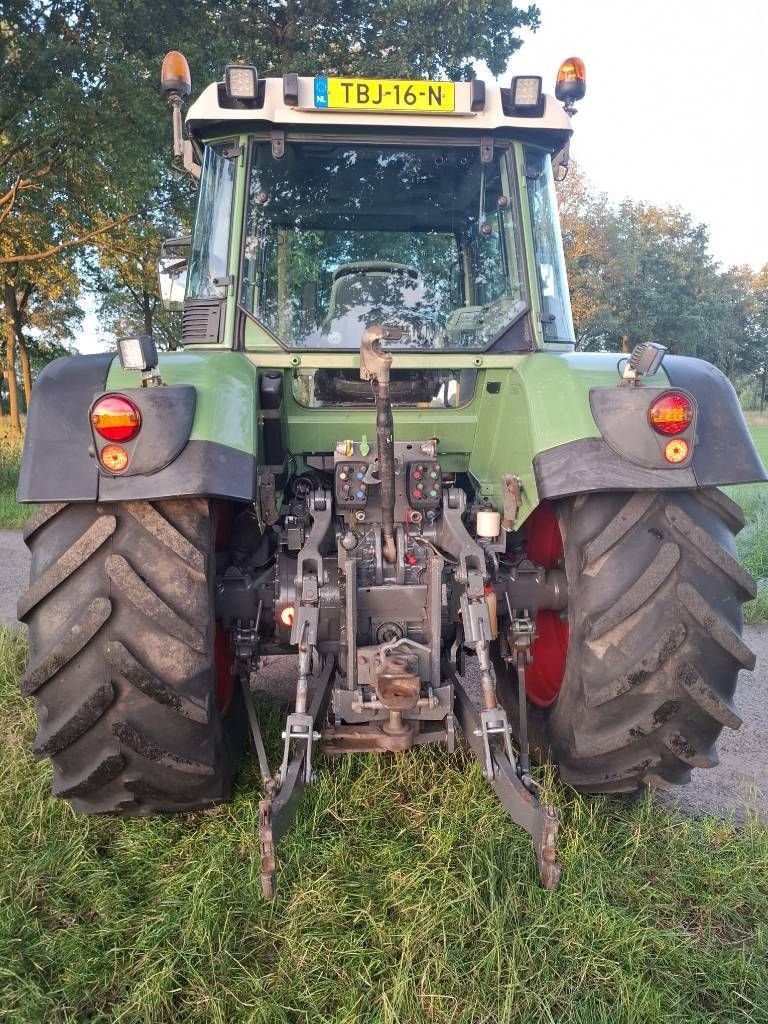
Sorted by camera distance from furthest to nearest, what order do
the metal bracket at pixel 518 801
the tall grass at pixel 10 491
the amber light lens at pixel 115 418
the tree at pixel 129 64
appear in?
the tall grass at pixel 10 491, the tree at pixel 129 64, the amber light lens at pixel 115 418, the metal bracket at pixel 518 801

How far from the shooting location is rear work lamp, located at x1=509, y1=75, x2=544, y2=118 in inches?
113

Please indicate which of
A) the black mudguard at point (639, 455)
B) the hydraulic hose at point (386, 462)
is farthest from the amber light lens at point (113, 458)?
the black mudguard at point (639, 455)

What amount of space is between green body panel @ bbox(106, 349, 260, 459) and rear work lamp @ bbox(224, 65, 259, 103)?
104 centimetres

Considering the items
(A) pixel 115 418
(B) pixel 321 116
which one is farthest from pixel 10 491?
(A) pixel 115 418

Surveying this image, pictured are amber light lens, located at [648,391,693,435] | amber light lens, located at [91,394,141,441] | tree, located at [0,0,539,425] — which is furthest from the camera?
tree, located at [0,0,539,425]

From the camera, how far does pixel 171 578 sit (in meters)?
2.17

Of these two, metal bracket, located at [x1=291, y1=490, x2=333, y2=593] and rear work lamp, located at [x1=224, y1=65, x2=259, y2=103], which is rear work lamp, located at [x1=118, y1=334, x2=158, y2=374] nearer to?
metal bracket, located at [x1=291, y1=490, x2=333, y2=593]

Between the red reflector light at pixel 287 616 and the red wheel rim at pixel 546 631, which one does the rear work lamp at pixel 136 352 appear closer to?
the red reflector light at pixel 287 616

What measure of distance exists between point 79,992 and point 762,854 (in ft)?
7.13

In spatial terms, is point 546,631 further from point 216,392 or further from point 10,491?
point 10,491

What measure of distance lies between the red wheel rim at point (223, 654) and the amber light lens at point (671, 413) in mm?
1492

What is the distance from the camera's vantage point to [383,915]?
84.5 inches

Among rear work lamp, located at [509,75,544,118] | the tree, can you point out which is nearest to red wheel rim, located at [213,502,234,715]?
rear work lamp, located at [509,75,544,118]

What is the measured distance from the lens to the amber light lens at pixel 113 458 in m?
2.11
